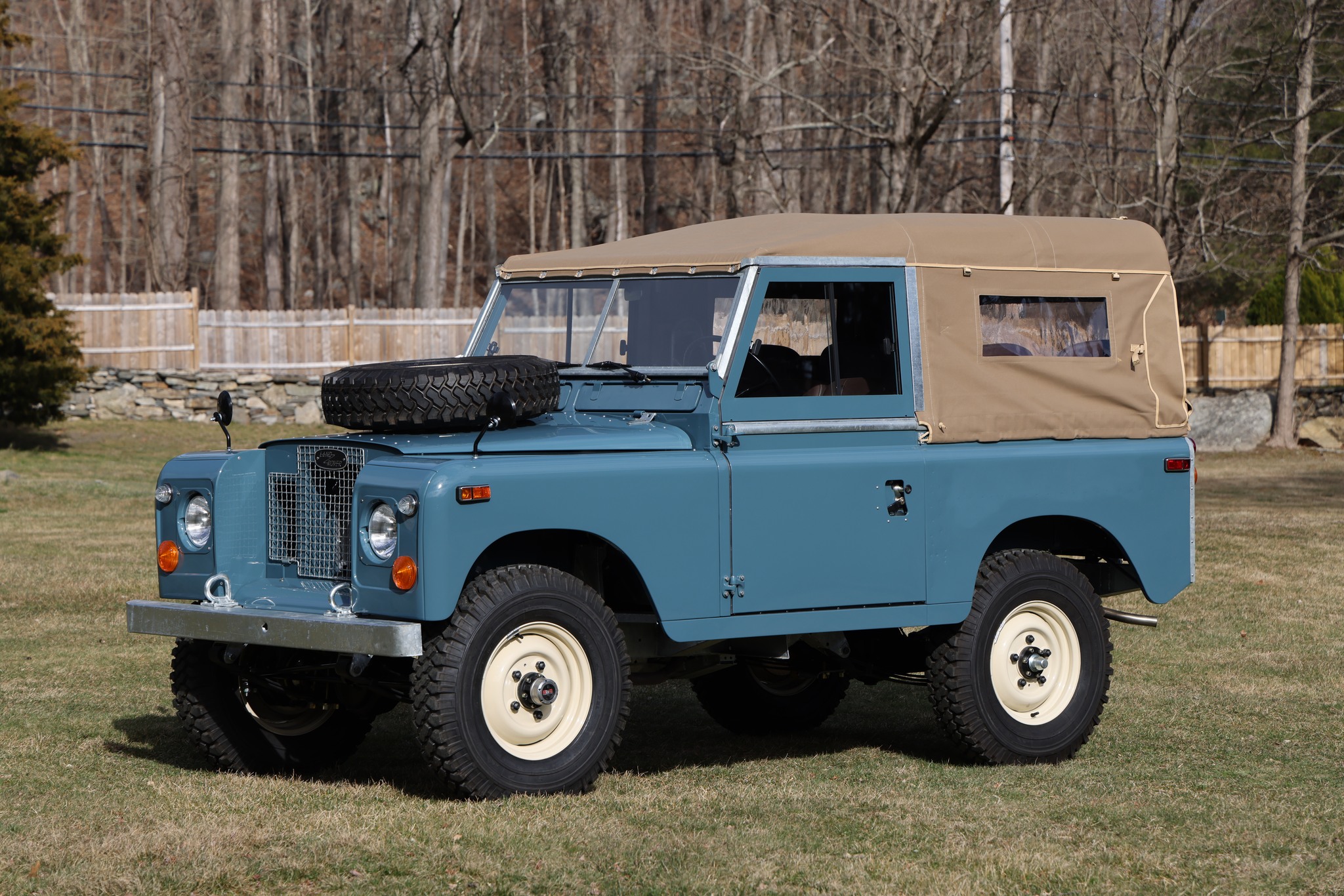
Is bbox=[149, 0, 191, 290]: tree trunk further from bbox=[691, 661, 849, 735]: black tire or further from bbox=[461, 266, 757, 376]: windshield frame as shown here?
bbox=[691, 661, 849, 735]: black tire

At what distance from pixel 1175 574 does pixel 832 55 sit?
15736mm

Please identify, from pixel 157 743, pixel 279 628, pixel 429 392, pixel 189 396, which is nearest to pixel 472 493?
pixel 429 392

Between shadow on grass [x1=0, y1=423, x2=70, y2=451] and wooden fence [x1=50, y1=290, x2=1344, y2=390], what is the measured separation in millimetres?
4805

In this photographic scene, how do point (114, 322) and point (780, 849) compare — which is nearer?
point (780, 849)

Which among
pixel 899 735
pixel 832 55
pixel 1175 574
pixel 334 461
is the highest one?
pixel 832 55

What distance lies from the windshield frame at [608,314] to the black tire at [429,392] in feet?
1.80

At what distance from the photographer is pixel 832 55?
2250cm

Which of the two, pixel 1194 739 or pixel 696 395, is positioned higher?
pixel 696 395

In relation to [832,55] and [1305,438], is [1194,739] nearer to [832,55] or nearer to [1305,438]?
[832,55]

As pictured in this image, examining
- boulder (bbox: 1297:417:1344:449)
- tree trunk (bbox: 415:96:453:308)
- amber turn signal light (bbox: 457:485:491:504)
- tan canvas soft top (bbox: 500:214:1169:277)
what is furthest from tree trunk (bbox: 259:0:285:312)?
amber turn signal light (bbox: 457:485:491:504)

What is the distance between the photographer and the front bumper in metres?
5.98

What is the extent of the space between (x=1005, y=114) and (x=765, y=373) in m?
20.2

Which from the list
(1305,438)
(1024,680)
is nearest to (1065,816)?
(1024,680)

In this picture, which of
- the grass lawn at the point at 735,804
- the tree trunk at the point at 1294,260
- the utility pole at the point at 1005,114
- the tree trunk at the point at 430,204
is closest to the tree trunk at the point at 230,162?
the tree trunk at the point at 430,204
